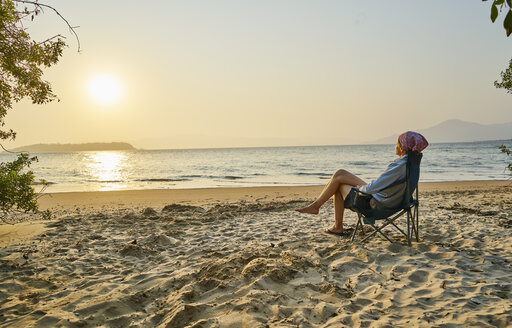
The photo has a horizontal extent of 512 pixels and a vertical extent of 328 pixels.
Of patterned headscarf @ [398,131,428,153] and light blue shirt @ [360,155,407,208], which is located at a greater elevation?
patterned headscarf @ [398,131,428,153]

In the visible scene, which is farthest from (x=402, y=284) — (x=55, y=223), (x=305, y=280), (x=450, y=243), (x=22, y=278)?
(x=55, y=223)

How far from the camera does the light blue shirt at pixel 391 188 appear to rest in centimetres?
423

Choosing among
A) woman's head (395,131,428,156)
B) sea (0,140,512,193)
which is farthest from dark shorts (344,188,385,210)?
sea (0,140,512,193)

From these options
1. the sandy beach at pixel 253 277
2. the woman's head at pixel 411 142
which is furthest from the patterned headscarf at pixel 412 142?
the sandy beach at pixel 253 277

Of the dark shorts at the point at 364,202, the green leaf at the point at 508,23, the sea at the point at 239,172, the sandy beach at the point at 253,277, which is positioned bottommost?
the sea at the point at 239,172

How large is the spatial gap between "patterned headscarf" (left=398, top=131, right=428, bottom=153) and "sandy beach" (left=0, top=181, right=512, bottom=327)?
133cm

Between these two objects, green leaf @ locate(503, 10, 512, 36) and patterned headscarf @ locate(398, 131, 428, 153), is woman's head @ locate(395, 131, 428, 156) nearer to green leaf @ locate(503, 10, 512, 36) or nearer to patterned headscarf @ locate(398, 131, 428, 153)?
patterned headscarf @ locate(398, 131, 428, 153)

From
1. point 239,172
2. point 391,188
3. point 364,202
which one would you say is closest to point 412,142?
point 391,188

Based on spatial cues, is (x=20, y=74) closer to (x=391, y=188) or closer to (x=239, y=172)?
(x=391, y=188)

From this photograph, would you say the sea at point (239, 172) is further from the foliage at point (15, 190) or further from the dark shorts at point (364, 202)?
the dark shorts at point (364, 202)

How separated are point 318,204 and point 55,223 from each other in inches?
202

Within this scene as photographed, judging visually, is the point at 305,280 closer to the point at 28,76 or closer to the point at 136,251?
the point at 136,251

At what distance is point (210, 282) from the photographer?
11.0ft

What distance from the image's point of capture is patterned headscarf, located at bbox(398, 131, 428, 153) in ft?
13.5
